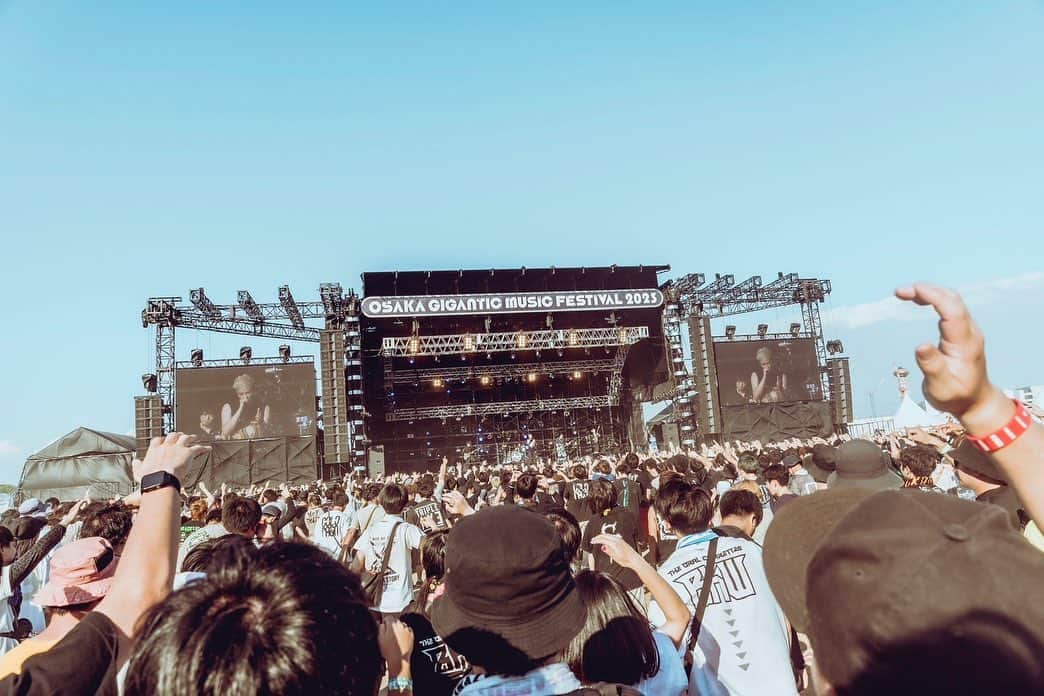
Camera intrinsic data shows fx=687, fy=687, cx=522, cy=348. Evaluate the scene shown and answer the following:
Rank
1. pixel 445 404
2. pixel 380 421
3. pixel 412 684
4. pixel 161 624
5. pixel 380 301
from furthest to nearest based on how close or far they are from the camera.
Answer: pixel 445 404 < pixel 380 421 < pixel 380 301 < pixel 412 684 < pixel 161 624

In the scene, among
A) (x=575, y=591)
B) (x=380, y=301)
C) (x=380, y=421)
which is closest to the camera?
(x=575, y=591)

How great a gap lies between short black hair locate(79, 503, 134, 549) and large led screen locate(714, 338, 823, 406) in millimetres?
23792

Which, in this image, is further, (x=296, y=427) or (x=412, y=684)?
(x=296, y=427)

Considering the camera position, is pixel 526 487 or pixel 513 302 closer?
pixel 526 487

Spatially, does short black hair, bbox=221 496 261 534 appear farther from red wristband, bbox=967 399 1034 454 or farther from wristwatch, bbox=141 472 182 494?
red wristband, bbox=967 399 1034 454

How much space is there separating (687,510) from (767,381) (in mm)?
24415

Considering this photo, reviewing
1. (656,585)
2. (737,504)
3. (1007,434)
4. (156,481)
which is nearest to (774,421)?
(737,504)

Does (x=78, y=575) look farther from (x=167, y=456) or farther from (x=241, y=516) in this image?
(x=241, y=516)

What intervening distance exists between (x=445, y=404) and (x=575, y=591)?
29.6m

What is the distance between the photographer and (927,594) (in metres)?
0.93

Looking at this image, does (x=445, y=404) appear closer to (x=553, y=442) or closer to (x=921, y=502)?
(x=553, y=442)

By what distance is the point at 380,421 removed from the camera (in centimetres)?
2917

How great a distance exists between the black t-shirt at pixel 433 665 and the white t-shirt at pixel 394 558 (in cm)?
273

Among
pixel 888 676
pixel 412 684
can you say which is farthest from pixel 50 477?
pixel 888 676
